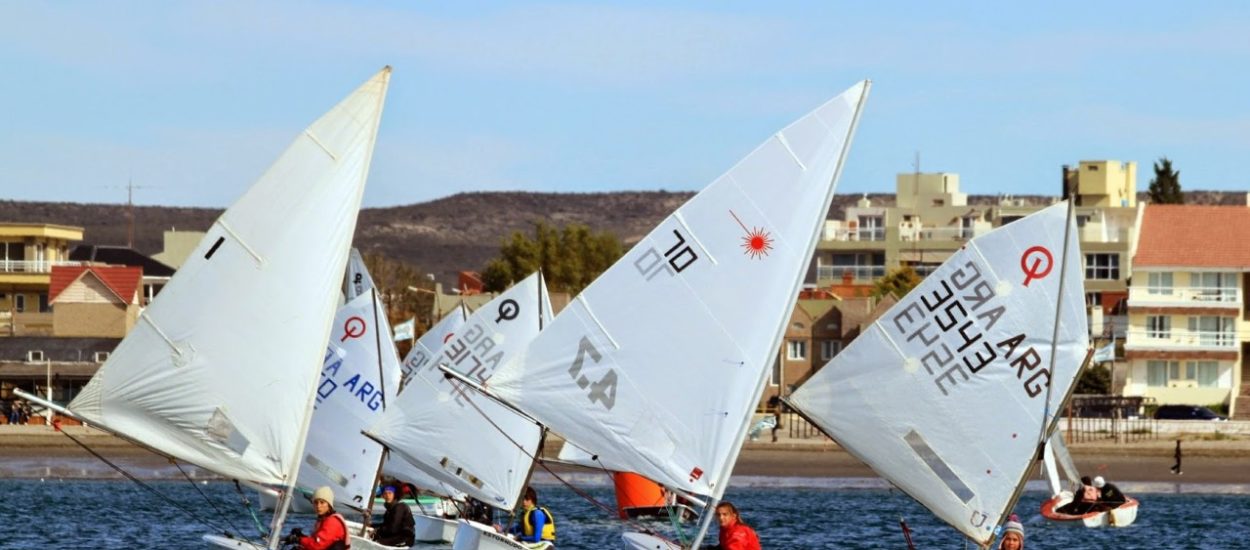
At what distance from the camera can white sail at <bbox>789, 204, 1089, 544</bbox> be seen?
3216 centimetres

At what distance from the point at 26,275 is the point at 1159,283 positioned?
61.0 m

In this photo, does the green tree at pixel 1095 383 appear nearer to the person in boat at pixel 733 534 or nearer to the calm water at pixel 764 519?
the calm water at pixel 764 519

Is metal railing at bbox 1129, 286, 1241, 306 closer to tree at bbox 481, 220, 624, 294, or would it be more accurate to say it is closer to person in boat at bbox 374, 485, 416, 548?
tree at bbox 481, 220, 624, 294

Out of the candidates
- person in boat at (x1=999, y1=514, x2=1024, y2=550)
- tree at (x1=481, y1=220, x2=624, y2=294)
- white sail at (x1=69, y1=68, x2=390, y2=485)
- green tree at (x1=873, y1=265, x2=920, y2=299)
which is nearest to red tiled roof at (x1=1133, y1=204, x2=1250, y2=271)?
green tree at (x1=873, y1=265, x2=920, y2=299)

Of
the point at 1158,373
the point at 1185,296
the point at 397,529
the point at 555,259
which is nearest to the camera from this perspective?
the point at 397,529

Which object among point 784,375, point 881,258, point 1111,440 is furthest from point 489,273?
point 1111,440

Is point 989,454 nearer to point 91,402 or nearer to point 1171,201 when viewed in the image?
point 91,402

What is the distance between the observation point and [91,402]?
92.3 ft

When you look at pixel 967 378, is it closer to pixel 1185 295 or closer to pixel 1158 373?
pixel 1158 373

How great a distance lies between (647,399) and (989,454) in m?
5.28

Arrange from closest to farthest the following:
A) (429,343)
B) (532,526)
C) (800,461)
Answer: (532,526)
(429,343)
(800,461)

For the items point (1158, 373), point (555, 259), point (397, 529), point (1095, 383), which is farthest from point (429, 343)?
point (555, 259)

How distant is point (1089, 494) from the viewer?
56.9 metres

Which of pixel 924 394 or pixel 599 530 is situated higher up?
pixel 924 394
